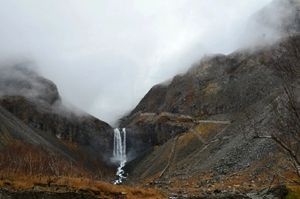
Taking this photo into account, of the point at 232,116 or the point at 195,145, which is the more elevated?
the point at 232,116

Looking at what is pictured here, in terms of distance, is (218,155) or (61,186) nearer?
(61,186)

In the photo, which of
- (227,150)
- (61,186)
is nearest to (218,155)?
(227,150)

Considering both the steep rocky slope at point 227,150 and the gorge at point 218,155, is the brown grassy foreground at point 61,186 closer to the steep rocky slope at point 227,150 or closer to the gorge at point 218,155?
the gorge at point 218,155

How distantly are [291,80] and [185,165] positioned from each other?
392 ft

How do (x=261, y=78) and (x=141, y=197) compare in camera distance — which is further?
(x=261, y=78)

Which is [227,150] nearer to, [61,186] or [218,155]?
[218,155]

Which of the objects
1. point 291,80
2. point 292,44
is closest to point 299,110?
point 291,80

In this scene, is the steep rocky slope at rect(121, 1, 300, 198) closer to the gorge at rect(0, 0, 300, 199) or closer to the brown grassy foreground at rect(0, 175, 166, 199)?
the gorge at rect(0, 0, 300, 199)

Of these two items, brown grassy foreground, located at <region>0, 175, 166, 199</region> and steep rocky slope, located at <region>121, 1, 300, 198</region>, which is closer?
brown grassy foreground, located at <region>0, 175, 166, 199</region>

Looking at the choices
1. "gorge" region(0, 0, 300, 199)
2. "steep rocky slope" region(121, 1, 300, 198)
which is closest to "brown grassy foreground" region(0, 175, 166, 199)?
"gorge" region(0, 0, 300, 199)

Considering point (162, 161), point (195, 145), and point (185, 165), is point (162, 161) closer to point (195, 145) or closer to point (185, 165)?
point (195, 145)

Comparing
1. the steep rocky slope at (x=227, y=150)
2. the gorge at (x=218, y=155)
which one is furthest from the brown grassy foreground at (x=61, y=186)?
the steep rocky slope at (x=227, y=150)

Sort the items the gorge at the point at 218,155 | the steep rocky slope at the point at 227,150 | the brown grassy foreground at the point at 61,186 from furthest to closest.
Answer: the steep rocky slope at the point at 227,150 → the brown grassy foreground at the point at 61,186 → the gorge at the point at 218,155

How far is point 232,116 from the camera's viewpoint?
17500cm
